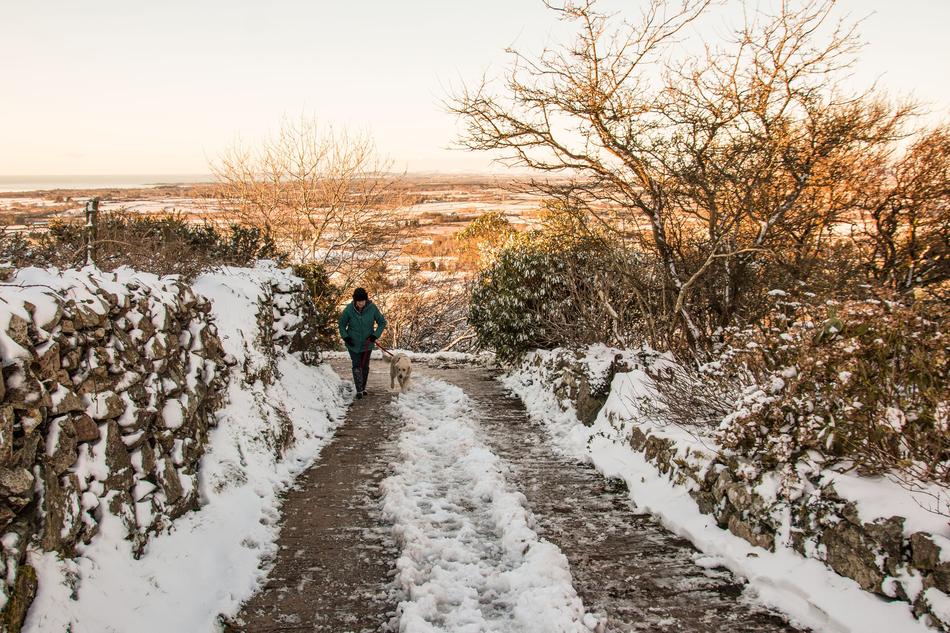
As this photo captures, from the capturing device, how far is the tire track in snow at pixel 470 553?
4055mm

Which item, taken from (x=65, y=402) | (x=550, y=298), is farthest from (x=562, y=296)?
(x=65, y=402)

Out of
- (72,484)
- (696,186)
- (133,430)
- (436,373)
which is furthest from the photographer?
(436,373)

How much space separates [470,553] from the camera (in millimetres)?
4984

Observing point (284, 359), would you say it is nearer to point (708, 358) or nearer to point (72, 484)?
point (72, 484)

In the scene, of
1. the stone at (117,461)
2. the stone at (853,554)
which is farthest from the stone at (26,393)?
the stone at (853,554)

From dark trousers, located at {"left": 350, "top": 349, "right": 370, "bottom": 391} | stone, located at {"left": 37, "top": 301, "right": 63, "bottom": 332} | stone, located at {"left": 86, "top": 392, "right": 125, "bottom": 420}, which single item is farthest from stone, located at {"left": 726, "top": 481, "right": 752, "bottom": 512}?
dark trousers, located at {"left": 350, "top": 349, "right": 370, "bottom": 391}

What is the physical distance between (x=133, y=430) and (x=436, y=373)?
35.2 ft

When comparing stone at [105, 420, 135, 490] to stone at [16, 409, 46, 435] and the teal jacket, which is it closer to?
stone at [16, 409, 46, 435]

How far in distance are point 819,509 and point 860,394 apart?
924mm

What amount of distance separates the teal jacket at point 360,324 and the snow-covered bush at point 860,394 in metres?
7.17

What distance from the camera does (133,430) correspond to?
4621 millimetres

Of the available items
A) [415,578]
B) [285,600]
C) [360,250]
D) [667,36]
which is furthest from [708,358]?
[360,250]

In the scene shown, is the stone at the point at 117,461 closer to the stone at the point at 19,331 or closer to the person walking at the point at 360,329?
the stone at the point at 19,331

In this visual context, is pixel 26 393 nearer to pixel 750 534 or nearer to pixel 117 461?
pixel 117 461
